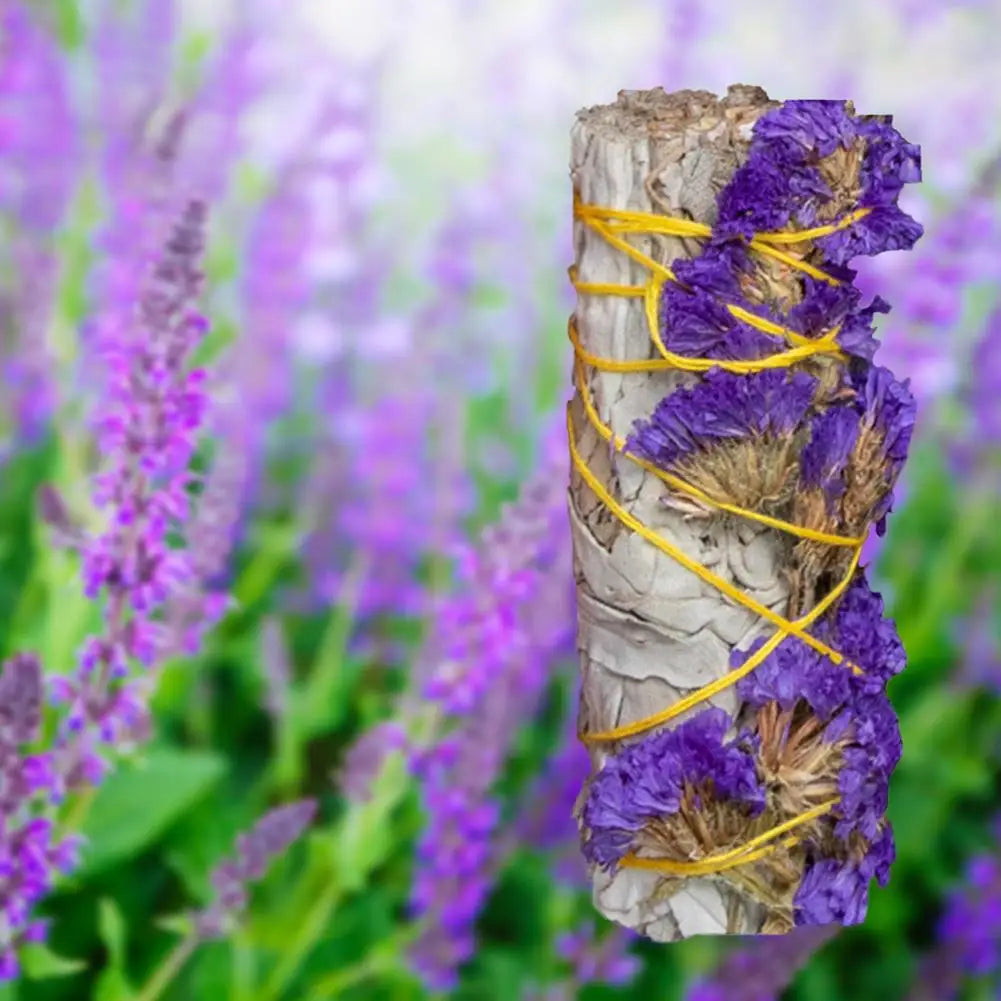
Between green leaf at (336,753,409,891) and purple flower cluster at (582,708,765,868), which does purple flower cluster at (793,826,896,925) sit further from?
green leaf at (336,753,409,891)

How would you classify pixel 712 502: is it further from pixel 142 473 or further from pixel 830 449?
pixel 142 473

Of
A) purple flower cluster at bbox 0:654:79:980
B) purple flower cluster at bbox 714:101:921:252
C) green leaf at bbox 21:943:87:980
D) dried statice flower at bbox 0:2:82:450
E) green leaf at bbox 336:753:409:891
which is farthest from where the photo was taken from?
dried statice flower at bbox 0:2:82:450

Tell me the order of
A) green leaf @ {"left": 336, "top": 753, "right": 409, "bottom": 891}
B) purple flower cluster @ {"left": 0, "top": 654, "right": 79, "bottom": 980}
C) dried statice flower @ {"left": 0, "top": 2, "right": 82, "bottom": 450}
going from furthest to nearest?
1. dried statice flower @ {"left": 0, "top": 2, "right": 82, "bottom": 450}
2. green leaf @ {"left": 336, "top": 753, "right": 409, "bottom": 891}
3. purple flower cluster @ {"left": 0, "top": 654, "right": 79, "bottom": 980}

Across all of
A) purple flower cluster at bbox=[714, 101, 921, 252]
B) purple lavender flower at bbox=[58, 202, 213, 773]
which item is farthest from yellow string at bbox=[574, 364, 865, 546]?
purple lavender flower at bbox=[58, 202, 213, 773]

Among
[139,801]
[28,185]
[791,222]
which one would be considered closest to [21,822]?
[139,801]

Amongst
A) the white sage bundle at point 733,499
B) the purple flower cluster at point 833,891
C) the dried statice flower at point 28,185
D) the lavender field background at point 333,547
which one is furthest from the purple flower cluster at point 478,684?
the dried statice flower at point 28,185

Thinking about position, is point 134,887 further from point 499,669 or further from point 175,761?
point 499,669

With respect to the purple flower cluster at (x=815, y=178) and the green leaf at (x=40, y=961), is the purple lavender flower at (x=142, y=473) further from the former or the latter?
the purple flower cluster at (x=815, y=178)
